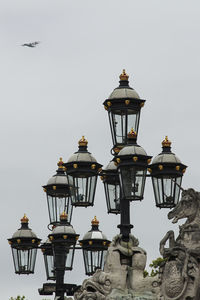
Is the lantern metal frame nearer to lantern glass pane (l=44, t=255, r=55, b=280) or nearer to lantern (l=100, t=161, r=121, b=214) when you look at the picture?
lantern (l=100, t=161, r=121, b=214)

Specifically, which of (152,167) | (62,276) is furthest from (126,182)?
(62,276)

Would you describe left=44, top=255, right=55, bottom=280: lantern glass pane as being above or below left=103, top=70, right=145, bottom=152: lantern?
below

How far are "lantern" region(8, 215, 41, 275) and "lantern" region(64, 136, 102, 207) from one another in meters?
5.04

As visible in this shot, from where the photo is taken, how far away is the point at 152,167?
2166cm

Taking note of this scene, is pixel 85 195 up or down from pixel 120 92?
down

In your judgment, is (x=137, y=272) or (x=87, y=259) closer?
(x=137, y=272)

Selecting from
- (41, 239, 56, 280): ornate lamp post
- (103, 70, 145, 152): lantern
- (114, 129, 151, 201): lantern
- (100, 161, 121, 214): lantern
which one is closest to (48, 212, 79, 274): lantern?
(41, 239, 56, 280): ornate lamp post

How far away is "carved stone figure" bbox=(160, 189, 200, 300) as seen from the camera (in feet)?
63.5

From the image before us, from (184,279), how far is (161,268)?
663 mm

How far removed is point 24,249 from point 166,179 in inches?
253

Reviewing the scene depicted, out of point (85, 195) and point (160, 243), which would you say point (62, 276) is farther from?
point (160, 243)

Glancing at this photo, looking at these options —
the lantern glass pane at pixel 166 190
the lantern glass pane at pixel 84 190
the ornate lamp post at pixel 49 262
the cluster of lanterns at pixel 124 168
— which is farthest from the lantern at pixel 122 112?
the ornate lamp post at pixel 49 262

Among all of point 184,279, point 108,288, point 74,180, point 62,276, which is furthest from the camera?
point 62,276

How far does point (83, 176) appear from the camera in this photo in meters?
22.1
